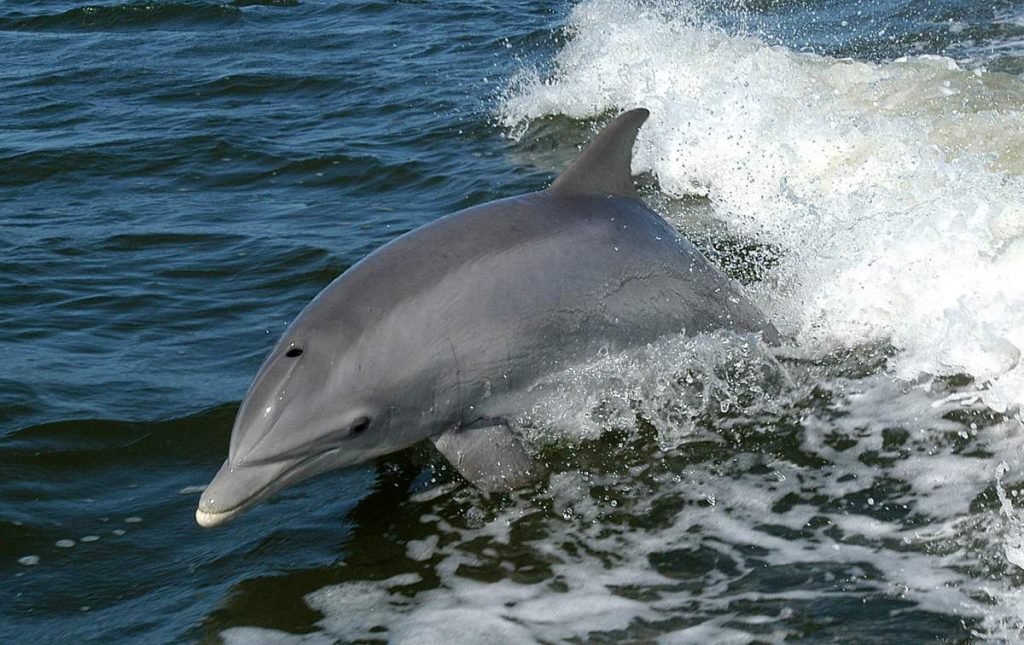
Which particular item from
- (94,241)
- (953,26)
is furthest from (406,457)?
(953,26)

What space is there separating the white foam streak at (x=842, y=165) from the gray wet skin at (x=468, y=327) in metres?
1.53

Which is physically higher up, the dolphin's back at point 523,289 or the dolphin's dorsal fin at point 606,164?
the dolphin's dorsal fin at point 606,164

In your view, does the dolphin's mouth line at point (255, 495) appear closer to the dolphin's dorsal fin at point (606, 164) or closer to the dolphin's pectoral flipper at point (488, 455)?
the dolphin's pectoral flipper at point (488, 455)

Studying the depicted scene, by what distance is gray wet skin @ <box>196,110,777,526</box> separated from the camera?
6.18 metres

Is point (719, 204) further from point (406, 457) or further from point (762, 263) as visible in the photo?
point (406, 457)

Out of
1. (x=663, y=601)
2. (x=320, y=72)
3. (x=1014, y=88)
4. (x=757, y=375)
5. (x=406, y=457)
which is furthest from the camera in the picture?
(x=320, y=72)

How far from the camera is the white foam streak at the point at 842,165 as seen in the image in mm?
8312

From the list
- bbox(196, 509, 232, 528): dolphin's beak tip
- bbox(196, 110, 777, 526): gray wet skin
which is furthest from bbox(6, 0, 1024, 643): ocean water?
bbox(196, 509, 232, 528): dolphin's beak tip

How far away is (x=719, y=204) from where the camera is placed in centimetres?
1188

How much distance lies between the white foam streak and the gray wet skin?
1.53 m

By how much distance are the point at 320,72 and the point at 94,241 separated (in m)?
6.81

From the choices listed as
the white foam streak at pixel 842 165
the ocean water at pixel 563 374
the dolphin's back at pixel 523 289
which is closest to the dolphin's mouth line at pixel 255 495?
the ocean water at pixel 563 374

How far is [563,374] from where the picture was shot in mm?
7121

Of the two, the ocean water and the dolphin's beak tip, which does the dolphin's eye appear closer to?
the ocean water
